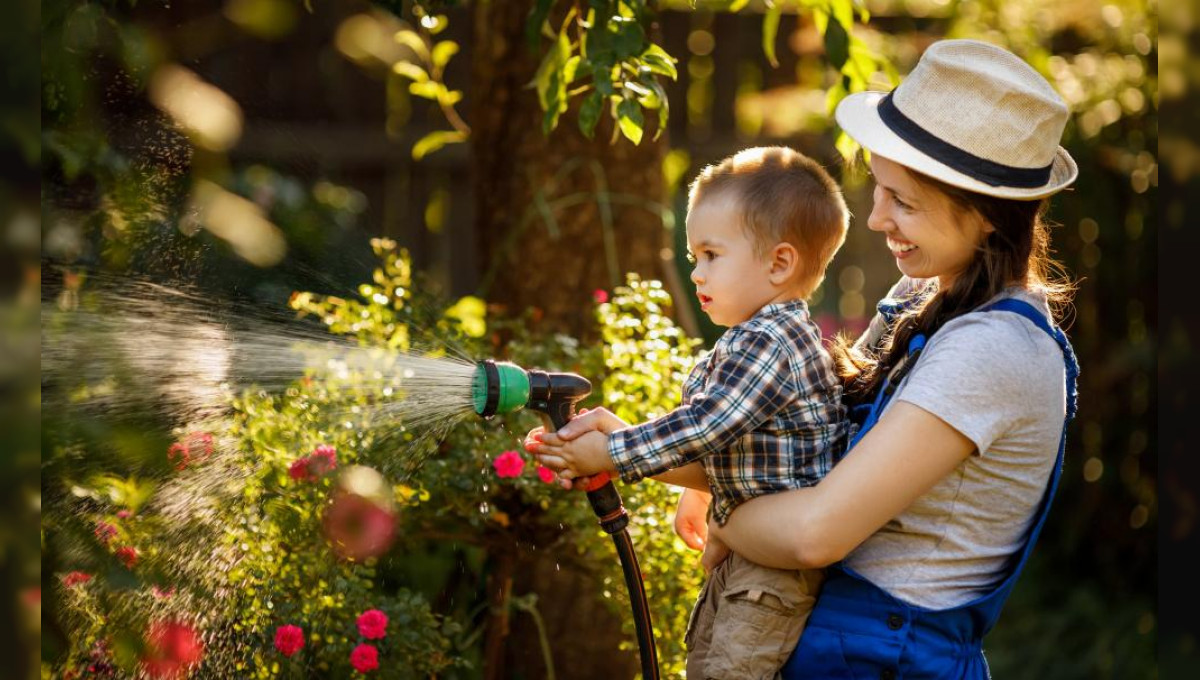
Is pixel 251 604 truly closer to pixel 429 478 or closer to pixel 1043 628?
pixel 429 478

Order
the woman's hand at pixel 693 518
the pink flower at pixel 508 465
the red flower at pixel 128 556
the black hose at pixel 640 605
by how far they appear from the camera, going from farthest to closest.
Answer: the pink flower at pixel 508 465, the red flower at pixel 128 556, the woman's hand at pixel 693 518, the black hose at pixel 640 605

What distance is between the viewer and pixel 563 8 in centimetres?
338

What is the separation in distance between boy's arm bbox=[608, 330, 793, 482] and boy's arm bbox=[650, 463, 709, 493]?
0.15 m

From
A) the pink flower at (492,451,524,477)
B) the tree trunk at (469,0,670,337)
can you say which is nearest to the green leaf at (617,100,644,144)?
the pink flower at (492,451,524,477)

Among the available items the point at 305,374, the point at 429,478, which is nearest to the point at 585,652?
the point at 429,478

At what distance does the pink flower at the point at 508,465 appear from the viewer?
261 centimetres

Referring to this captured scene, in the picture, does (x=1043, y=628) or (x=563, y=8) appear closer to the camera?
(x=563, y=8)

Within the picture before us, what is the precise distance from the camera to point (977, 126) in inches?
74.1

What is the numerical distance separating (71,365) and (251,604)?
1.85 feet

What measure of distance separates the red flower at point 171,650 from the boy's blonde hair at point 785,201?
119 centimetres

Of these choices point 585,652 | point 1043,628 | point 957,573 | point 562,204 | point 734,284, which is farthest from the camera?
point 1043,628

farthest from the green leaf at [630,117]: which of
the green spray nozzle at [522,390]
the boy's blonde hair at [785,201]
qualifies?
the green spray nozzle at [522,390]

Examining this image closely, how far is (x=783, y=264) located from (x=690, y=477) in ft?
1.16

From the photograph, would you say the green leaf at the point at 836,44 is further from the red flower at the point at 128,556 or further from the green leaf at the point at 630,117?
the red flower at the point at 128,556
